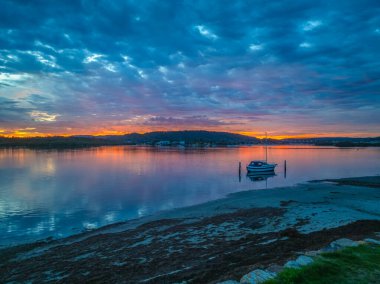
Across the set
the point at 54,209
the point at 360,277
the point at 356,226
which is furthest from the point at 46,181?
the point at 360,277

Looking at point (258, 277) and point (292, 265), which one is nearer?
point (258, 277)

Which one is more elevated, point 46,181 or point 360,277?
point 360,277

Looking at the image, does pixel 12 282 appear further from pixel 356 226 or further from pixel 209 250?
pixel 356 226

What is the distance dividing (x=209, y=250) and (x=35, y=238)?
12959 mm

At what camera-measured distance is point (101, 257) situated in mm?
13062

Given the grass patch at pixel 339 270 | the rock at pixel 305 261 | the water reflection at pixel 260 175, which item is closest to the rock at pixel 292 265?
the rock at pixel 305 261

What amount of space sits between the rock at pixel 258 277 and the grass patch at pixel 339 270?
0.66ft

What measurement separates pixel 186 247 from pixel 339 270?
7.88 meters

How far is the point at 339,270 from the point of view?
6887 millimetres

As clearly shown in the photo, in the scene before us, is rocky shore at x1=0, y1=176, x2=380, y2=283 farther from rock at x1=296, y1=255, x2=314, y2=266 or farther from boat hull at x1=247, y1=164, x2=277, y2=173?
boat hull at x1=247, y1=164, x2=277, y2=173

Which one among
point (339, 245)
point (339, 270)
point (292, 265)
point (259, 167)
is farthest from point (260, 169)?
point (339, 270)

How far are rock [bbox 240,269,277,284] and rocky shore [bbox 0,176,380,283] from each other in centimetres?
79

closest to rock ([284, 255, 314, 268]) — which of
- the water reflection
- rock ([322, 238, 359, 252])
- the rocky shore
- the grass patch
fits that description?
the grass patch

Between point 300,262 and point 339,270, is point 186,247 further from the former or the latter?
point 339,270
